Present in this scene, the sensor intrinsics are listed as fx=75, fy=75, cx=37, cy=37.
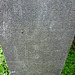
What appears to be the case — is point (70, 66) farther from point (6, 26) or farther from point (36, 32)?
point (6, 26)

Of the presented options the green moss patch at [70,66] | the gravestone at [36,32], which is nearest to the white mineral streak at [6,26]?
the gravestone at [36,32]

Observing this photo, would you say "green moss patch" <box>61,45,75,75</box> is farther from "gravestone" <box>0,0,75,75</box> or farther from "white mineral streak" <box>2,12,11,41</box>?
"white mineral streak" <box>2,12,11,41</box>

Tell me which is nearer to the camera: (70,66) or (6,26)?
(6,26)

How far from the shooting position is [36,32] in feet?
4.87

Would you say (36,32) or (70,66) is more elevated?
(36,32)

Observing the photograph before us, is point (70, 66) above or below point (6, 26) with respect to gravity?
below

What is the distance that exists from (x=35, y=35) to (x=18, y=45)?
43cm

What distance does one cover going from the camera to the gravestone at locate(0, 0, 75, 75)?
1251 mm

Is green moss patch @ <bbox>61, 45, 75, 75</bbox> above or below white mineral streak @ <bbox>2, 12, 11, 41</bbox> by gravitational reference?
below

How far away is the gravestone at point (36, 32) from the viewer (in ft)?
4.10

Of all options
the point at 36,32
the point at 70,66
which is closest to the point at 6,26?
the point at 36,32

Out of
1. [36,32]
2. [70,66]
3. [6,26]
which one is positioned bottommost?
[70,66]

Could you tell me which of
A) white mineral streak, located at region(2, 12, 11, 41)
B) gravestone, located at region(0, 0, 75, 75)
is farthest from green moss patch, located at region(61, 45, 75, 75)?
white mineral streak, located at region(2, 12, 11, 41)

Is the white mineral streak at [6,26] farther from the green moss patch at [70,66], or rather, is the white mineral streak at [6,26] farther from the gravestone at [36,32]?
the green moss patch at [70,66]
